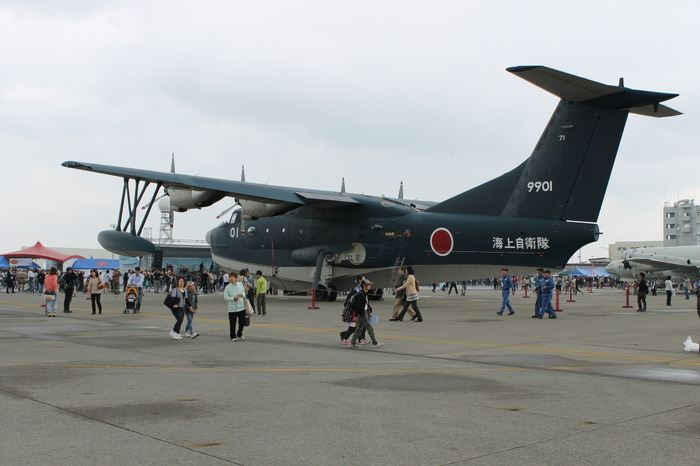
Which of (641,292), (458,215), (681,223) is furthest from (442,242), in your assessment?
(681,223)

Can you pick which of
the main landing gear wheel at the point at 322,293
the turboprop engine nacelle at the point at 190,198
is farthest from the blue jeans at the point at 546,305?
the turboprop engine nacelle at the point at 190,198

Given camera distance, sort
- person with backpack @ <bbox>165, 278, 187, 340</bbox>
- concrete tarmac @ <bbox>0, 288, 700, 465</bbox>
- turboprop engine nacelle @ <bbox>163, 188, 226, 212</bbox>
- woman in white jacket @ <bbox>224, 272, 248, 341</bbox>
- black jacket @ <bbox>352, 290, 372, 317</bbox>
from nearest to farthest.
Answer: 1. concrete tarmac @ <bbox>0, 288, 700, 465</bbox>
2. black jacket @ <bbox>352, 290, 372, 317</bbox>
3. woman in white jacket @ <bbox>224, 272, 248, 341</bbox>
4. person with backpack @ <bbox>165, 278, 187, 340</bbox>
5. turboprop engine nacelle @ <bbox>163, 188, 226, 212</bbox>

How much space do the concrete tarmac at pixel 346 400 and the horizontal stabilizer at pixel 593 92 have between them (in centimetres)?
791

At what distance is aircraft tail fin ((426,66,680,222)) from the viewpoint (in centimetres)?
2088

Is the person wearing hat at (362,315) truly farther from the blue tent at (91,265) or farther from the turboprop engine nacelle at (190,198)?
the blue tent at (91,265)

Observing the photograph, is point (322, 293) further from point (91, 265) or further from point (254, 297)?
point (91, 265)

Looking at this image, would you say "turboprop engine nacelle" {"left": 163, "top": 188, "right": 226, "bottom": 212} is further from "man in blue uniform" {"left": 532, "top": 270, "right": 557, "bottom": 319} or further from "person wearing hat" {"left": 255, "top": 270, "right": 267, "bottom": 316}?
"man in blue uniform" {"left": 532, "top": 270, "right": 557, "bottom": 319}

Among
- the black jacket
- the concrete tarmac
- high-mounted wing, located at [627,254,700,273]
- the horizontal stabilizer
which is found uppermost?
the horizontal stabilizer

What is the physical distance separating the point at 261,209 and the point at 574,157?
13108mm

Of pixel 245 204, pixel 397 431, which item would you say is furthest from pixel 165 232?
pixel 397 431

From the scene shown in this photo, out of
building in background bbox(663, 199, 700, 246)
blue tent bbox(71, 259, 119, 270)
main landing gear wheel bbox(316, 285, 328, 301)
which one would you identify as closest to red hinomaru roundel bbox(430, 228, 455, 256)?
main landing gear wheel bbox(316, 285, 328, 301)

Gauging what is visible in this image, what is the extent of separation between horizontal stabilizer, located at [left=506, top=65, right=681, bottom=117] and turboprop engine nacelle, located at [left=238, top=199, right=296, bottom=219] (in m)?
11.6

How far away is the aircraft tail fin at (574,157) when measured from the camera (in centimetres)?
2088

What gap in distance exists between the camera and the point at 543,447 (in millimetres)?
5590
